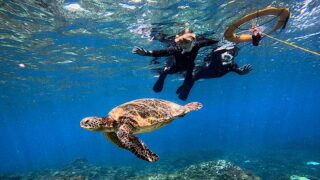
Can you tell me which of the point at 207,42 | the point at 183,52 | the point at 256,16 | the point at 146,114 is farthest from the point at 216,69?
the point at 146,114

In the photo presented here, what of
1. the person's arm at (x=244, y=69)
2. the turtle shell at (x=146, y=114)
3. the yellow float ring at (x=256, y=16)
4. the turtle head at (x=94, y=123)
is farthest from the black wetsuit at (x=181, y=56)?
the turtle head at (x=94, y=123)

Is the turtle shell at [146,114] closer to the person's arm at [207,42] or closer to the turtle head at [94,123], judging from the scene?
the turtle head at [94,123]

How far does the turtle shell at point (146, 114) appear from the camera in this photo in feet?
18.3

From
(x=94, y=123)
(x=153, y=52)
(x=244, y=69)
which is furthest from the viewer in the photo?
(x=244, y=69)

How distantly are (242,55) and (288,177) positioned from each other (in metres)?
13.6

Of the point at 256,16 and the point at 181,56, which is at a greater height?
the point at 181,56

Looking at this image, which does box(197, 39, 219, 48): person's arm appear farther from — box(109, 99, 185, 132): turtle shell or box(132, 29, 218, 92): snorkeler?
box(109, 99, 185, 132): turtle shell

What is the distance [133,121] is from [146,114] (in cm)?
50

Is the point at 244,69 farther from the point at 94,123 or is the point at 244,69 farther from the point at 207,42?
the point at 94,123

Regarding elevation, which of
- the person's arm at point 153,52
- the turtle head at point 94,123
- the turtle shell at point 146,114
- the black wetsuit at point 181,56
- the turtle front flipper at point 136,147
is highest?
the black wetsuit at point 181,56

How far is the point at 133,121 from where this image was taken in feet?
17.9

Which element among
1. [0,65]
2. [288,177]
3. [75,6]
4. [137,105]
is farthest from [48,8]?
[288,177]

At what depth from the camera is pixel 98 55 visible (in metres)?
24.0

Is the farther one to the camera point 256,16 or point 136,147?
point 256,16
